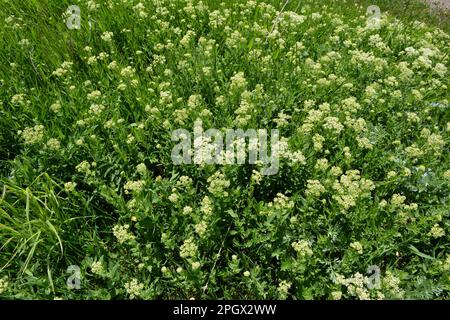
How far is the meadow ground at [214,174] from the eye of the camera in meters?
2.79

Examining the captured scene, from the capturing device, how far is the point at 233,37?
4.40m

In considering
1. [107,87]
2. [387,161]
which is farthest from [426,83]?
[107,87]

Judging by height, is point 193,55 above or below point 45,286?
above

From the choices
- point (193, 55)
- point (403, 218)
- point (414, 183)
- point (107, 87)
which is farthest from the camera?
point (193, 55)

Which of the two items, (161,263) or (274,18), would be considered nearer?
(161,263)

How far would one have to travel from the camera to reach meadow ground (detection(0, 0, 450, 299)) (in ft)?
9.14

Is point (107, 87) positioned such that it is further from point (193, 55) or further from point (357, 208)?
point (357, 208)

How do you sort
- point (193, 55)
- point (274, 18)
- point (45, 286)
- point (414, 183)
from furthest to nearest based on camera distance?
point (274, 18) < point (193, 55) < point (414, 183) < point (45, 286)

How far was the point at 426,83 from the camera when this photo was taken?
4.33m

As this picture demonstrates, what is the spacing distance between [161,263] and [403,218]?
183 cm

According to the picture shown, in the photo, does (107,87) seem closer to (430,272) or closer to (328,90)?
(328,90)

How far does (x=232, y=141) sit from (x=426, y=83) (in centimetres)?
249

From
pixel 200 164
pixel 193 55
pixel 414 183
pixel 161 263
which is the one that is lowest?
pixel 161 263

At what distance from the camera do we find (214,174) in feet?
9.52
